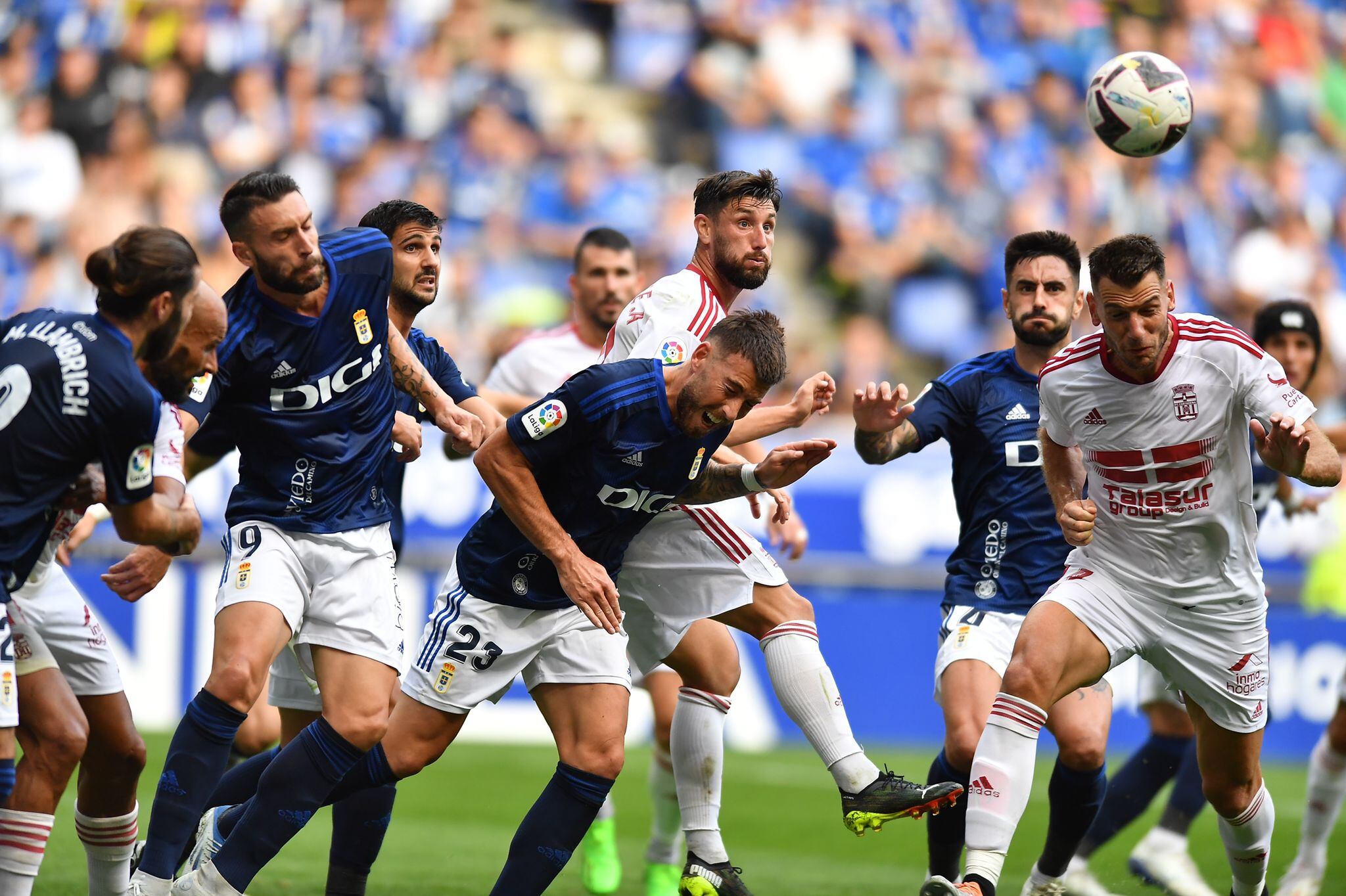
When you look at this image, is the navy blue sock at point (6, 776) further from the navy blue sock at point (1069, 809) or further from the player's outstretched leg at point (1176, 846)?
the player's outstretched leg at point (1176, 846)

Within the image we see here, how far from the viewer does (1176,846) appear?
7.89 m

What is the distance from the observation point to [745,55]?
18.0 meters

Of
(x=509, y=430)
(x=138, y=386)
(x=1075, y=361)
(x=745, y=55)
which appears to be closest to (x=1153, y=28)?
(x=745, y=55)

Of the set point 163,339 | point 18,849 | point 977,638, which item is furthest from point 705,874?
point 163,339

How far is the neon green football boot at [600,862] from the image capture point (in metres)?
7.69

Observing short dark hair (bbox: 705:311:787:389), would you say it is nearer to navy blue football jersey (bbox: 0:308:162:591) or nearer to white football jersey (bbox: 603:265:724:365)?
white football jersey (bbox: 603:265:724:365)

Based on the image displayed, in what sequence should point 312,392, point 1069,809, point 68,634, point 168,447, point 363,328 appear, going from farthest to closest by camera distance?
point 1069,809 < point 363,328 < point 312,392 < point 68,634 < point 168,447

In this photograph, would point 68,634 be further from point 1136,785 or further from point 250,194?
point 1136,785

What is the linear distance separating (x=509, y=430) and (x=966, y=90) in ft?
46.6

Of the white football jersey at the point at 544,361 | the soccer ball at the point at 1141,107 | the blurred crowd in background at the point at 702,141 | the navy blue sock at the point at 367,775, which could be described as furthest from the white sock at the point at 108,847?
the blurred crowd in background at the point at 702,141

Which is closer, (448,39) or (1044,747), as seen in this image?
(1044,747)

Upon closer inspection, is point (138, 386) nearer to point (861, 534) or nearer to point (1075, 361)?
point (1075, 361)

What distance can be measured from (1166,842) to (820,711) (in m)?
2.83

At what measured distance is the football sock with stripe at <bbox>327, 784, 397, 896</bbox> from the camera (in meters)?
6.04
